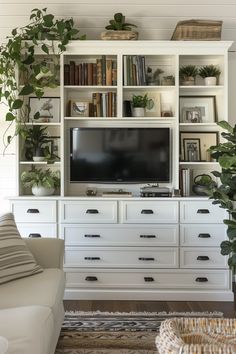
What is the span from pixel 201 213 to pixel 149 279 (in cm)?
77

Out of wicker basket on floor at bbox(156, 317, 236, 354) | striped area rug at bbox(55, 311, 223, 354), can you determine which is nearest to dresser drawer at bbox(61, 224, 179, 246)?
striped area rug at bbox(55, 311, 223, 354)

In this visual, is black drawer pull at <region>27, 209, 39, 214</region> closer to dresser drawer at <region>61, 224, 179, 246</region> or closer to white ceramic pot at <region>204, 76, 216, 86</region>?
dresser drawer at <region>61, 224, 179, 246</region>

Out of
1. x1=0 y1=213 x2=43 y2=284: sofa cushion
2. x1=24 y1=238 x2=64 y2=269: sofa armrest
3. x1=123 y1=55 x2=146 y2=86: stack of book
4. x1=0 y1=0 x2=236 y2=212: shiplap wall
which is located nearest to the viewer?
x1=0 y1=213 x2=43 y2=284: sofa cushion

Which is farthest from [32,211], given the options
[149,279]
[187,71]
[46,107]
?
[187,71]

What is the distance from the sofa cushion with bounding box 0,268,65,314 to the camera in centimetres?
214

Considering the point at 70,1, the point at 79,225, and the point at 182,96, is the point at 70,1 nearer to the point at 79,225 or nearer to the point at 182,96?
the point at 182,96

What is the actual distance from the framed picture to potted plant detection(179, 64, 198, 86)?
203mm

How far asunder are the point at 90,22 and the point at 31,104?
105 cm

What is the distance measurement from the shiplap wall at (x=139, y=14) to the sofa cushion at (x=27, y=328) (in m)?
2.39

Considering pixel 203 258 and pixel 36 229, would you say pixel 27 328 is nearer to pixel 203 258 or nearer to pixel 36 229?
pixel 36 229

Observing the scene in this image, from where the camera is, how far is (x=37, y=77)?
3.79 meters

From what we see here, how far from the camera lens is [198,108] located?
4031 millimetres

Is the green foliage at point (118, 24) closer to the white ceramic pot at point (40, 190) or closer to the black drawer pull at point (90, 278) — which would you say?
the white ceramic pot at point (40, 190)

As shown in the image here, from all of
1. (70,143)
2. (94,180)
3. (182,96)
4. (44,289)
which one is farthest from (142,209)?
→ (44,289)
